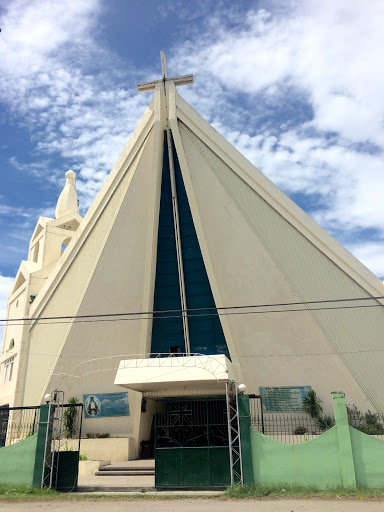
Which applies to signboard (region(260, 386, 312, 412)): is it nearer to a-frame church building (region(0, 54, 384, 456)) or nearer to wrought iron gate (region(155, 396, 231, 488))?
a-frame church building (region(0, 54, 384, 456))

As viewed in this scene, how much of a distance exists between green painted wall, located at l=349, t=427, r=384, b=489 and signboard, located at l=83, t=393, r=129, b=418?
13.4 meters

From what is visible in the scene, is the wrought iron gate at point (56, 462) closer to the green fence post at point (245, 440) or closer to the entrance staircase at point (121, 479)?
the entrance staircase at point (121, 479)

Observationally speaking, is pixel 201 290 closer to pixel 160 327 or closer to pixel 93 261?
pixel 160 327

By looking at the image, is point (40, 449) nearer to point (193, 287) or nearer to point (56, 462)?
point (56, 462)

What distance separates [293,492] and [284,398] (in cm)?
1031

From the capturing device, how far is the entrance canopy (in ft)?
44.2

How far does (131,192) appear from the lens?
24672mm

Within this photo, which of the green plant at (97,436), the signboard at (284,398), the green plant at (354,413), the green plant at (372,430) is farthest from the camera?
the green plant at (97,436)

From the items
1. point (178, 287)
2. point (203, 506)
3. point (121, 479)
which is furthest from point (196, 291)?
point (203, 506)

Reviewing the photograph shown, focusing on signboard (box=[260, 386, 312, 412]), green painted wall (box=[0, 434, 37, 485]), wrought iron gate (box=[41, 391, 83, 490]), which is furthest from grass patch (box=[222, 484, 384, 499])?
signboard (box=[260, 386, 312, 412])

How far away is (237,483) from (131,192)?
54.3ft

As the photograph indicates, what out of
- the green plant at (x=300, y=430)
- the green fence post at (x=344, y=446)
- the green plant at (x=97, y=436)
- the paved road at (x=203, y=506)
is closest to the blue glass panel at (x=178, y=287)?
the green plant at (x=97, y=436)

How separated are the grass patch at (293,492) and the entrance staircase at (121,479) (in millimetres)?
2845

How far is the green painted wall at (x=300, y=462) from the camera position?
38.5 feet
